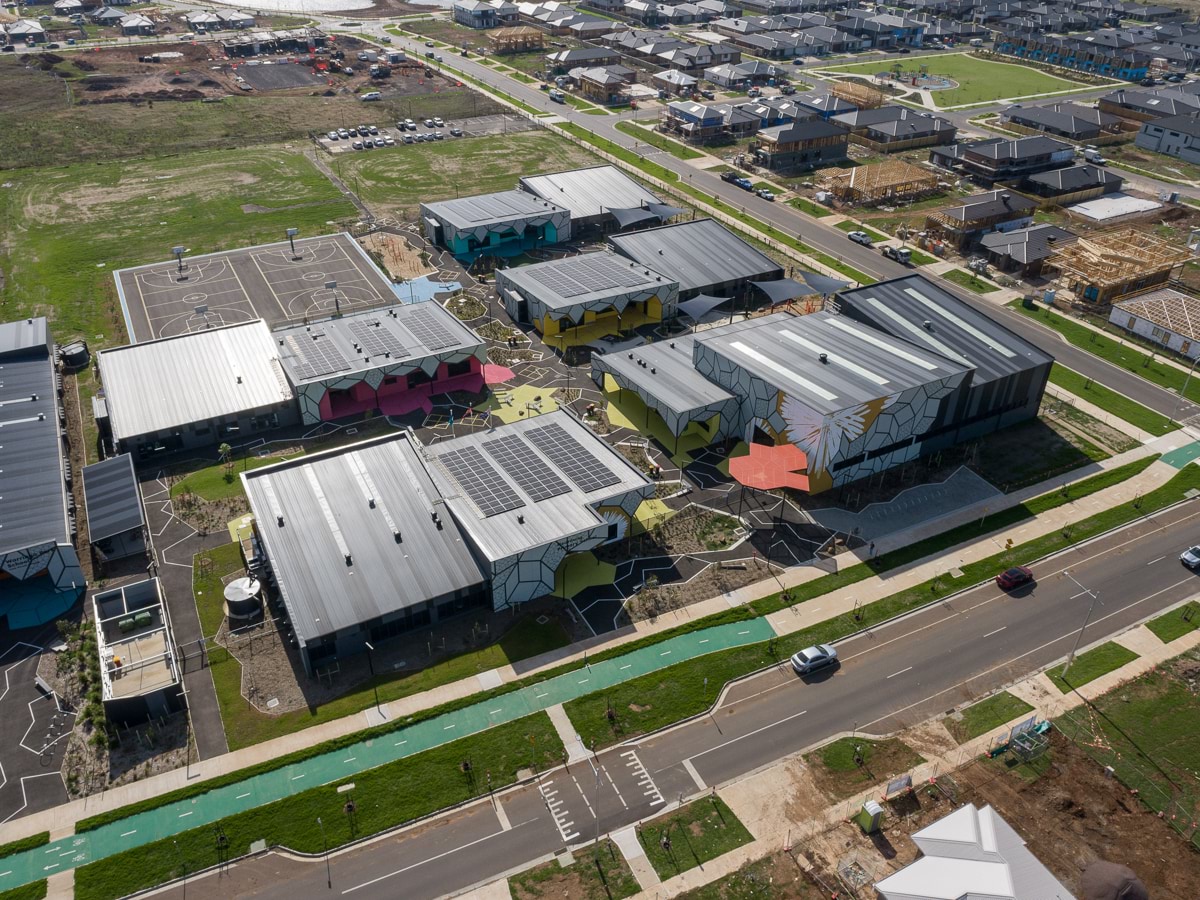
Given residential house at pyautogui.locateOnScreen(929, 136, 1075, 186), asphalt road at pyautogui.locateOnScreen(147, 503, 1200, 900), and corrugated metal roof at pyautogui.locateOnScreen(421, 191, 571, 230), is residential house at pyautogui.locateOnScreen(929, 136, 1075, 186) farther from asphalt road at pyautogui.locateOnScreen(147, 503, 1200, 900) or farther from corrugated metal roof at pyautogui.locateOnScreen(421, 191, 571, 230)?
asphalt road at pyautogui.locateOnScreen(147, 503, 1200, 900)

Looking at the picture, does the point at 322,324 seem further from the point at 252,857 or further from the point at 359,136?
the point at 359,136

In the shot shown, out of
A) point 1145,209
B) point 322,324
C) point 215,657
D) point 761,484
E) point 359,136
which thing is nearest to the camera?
point 215,657

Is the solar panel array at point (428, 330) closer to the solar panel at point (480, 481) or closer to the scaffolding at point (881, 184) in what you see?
the solar panel at point (480, 481)

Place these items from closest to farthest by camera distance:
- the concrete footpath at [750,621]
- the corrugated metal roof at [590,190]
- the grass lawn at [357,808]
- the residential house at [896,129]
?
the grass lawn at [357,808] → the concrete footpath at [750,621] → the corrugated metal roof at [590,190] → the residential house at [896,129]

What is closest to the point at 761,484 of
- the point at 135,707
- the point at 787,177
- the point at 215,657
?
the point at 215,657

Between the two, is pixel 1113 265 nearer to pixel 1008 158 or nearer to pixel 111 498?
pixel 1008 158

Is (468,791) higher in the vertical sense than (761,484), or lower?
lower

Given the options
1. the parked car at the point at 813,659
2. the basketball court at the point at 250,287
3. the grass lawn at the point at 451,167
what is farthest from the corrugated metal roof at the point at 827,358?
the grass lawn at the point at 451,167

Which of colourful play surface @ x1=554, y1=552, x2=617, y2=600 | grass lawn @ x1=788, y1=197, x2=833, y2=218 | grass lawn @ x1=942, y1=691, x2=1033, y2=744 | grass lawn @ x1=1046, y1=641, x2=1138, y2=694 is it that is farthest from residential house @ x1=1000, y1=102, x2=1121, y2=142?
colourful play surface @ x1=554, y1=552, x2=617, y2=600
